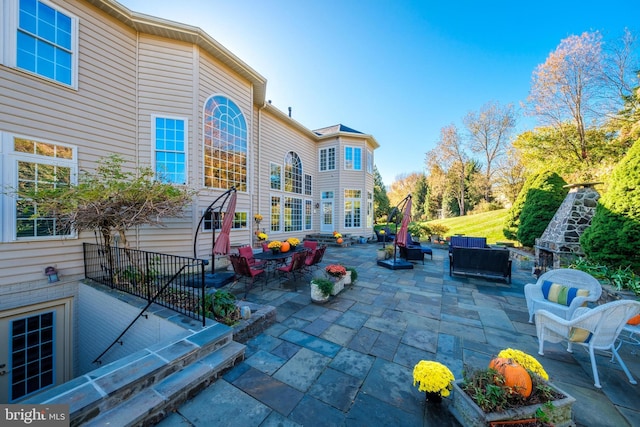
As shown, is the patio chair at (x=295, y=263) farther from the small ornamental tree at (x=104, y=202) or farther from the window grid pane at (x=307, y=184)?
the window grid pane at (x=307, y=184)

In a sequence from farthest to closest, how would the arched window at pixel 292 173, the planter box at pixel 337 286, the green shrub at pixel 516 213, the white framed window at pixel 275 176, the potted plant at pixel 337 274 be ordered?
the arched window at pixel 292 173 → the white framed window at pixel 275 176 → the green shrub at pixel 516 213 → the potted plant at pixel 337 274 → the planter box at pixel 337 286

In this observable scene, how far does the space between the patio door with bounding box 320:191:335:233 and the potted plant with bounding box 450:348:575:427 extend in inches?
461

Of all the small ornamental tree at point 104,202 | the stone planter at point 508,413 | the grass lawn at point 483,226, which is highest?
the small ornamental tree at point 104,202

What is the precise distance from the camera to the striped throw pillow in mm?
3370

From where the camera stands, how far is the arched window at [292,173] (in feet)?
37.9

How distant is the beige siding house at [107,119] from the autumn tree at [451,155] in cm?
1829

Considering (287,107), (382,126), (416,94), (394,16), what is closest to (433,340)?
(394,16)

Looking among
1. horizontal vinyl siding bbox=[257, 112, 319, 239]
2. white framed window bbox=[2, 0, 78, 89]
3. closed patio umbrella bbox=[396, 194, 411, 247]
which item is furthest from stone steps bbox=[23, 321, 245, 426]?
horizontal vinyl siding bbox=[257, 112, 319, 239]

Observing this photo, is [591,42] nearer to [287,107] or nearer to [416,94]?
[416,94]

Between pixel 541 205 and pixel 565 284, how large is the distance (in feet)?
20.9

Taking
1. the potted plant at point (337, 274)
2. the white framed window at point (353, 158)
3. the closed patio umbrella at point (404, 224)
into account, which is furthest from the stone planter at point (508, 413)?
the white framed window at point (353, 158)

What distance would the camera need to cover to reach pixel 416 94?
1157 centimetres

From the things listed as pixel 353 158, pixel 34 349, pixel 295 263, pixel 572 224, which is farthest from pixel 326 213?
pixel 34 349

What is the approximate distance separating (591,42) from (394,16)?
11691mm
